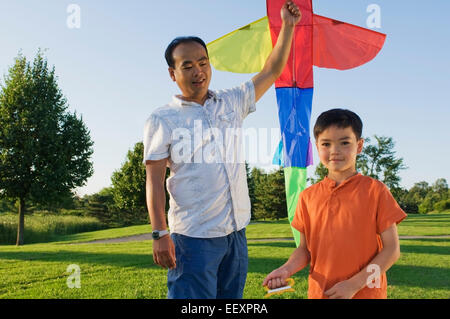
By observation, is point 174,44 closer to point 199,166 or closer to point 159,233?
point 199,166

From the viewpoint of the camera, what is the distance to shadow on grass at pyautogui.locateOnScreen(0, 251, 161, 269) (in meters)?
9.49

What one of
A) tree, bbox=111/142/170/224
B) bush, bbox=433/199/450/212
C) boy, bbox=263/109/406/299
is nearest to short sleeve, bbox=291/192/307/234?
boy, bbox=263/109/406/299

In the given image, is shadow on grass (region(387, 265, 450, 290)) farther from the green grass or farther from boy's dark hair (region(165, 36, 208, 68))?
boy's dark hair (region(165, 36, 208, 68))

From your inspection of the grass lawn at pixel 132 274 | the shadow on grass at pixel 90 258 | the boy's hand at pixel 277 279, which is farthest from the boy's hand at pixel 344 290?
the shadow on grass at pixel 90 258

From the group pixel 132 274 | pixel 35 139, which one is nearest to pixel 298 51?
pixel 132 274

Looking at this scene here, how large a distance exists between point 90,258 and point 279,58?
919 cm

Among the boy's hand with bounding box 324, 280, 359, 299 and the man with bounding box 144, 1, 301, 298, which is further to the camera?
the man with bounding box 144, 1, 301, 298

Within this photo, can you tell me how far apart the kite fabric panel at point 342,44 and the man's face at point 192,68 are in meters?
1.27

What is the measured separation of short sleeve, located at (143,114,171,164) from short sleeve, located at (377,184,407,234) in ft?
3.71

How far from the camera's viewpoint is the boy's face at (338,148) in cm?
201

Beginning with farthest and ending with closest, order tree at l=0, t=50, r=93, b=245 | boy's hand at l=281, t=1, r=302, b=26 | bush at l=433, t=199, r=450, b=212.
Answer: bush at l=433, t=199, r=450, b=212 < tree at l=0, t=50, r=93, b=245 < boy's hand at l=281, t=1, r=302, b=26
